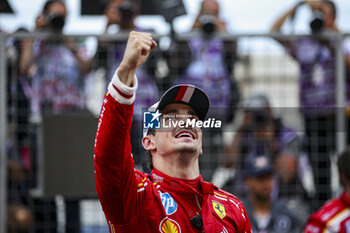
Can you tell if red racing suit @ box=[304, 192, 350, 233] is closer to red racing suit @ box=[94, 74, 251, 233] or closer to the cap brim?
red racing suit @ box=[94, 74, 251, 233]

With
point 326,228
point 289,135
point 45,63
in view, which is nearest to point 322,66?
point 289,135

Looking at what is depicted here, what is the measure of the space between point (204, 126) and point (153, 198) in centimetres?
42

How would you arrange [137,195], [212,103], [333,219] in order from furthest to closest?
[212,103], [333,219], [137,195]

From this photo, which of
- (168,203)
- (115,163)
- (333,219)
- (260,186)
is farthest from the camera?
(260,186)

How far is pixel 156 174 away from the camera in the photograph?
2.88 meters

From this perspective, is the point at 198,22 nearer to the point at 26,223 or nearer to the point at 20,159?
the point at 20,159

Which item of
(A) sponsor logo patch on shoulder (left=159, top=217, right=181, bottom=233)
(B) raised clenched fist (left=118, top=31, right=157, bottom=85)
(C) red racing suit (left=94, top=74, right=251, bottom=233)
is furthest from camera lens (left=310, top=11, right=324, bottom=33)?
(B) raised clenched fist (left=118, top=31, right=157, bottom=85)

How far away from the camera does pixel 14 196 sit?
5160 mm

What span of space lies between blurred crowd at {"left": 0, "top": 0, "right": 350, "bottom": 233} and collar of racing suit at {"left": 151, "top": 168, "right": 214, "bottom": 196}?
2158 millimetres

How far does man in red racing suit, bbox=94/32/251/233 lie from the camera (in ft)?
7.77

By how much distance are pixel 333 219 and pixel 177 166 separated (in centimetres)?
195

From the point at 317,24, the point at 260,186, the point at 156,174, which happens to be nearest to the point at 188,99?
the point at 156,174

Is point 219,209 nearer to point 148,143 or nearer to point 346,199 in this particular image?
point 148,143

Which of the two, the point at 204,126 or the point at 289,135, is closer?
the point at 204,126
